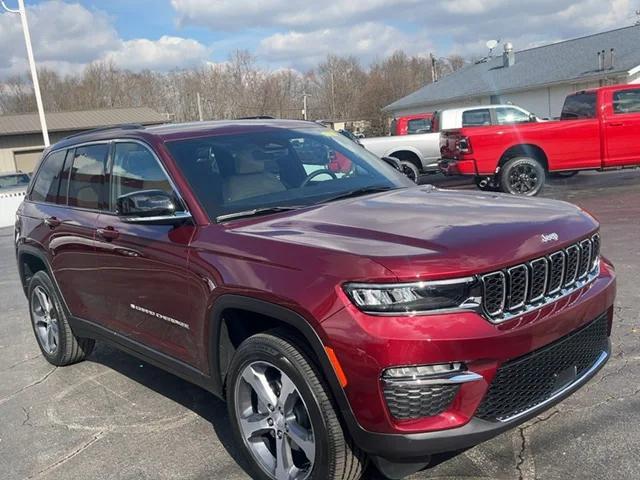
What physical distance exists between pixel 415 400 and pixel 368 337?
328 mm

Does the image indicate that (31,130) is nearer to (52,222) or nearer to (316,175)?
(52,222)

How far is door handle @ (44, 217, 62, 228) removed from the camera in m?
4.93

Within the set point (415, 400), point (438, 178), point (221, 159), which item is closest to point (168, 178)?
point (221, 159)

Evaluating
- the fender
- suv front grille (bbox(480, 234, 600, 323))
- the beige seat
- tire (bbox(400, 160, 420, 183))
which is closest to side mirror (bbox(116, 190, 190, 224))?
the beige seat

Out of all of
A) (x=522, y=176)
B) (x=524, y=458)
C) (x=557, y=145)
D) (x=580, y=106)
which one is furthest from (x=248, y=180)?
(x=580, y=106)

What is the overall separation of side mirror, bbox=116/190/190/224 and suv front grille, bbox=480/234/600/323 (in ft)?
5.71

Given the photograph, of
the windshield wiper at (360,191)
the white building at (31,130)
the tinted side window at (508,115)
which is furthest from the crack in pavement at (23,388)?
the white building at (31,130)

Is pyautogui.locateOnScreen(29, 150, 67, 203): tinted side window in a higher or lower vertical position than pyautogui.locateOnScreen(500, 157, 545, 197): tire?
higher

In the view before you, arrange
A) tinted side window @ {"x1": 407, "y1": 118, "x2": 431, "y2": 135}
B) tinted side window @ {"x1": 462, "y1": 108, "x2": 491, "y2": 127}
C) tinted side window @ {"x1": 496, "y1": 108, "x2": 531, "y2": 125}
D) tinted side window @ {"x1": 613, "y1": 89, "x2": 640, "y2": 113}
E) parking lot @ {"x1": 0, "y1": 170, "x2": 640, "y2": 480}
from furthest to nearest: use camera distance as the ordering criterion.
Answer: tinted side window @ {"x1": 407, "y1": 118, "x2": 431, "y2": 135} → tinted side window @ {"x1": 462, "y1": 108, "x2": 491, "y2": 127} → tinted side window @ {"x1": 496, "y1": 108, "x2": 531, "y2": 125} → tinted side window @ {"x1": 613, "y1": 89, "x2": 640, "y2": 113} → parking lot @ {"x1": 0, "y1": 170, "x2": 640, "y2": 480}

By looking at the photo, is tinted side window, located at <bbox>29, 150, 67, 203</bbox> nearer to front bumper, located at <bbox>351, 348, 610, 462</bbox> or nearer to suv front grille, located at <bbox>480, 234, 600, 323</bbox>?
front bumper, located at <bbox>351, 348, 610, 462</bbox>

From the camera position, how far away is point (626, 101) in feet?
Answer: 42.5

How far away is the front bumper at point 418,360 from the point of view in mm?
2588

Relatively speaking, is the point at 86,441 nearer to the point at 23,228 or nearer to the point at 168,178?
the point at 168,178

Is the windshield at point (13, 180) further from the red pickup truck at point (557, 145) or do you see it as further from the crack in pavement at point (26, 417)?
the crack in pavement at point (26, 417)
